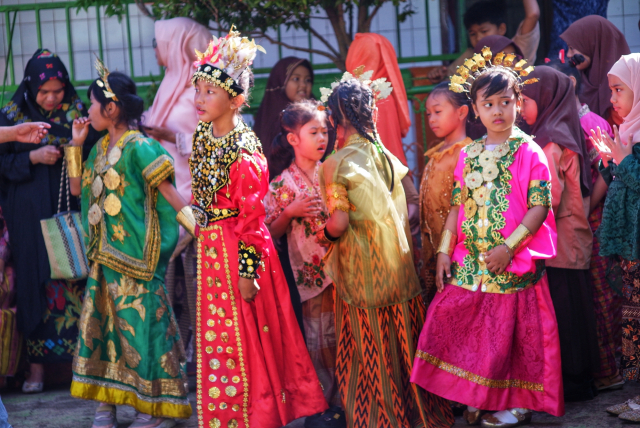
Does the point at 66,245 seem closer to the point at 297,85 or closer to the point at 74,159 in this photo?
the point at 74,159

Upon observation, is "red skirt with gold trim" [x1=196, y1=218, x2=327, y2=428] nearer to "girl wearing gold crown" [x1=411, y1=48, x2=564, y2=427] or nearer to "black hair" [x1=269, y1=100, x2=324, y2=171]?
"girl wearing gold crown" [x1=411, y1=48, x2=564, y2=427]

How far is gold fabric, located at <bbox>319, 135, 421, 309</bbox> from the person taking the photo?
3525 mm

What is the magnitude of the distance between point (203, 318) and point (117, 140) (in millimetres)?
1232

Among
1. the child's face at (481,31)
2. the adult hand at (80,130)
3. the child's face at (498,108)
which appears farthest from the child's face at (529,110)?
the adult hand at (80,130)

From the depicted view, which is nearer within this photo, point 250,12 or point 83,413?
point 83,413

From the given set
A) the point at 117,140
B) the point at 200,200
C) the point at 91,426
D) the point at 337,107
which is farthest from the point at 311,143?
the point at 91,426

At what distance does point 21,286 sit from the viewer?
4.84 m

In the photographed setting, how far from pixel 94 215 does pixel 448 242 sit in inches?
77.6

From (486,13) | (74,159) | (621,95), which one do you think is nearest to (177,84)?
(74,159)

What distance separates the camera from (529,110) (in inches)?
165

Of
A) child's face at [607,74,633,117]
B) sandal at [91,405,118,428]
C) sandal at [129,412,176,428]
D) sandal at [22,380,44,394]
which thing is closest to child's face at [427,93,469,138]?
child's face at [607,74,633,117]

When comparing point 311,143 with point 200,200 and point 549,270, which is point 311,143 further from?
point 549,270

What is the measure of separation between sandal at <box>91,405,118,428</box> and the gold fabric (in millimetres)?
1484

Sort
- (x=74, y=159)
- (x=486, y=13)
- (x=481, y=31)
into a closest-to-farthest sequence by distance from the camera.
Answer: (x=74, y=159), (x=481, y=31), (x=486, y=13)
